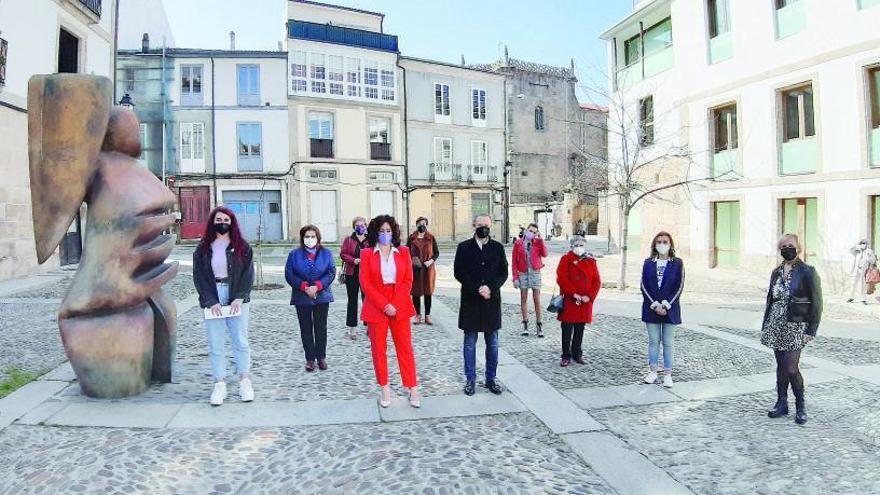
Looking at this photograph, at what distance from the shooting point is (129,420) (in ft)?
14.6

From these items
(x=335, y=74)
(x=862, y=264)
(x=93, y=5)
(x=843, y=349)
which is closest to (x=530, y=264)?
(x=843, y=349)

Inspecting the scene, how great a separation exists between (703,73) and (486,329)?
592 inches

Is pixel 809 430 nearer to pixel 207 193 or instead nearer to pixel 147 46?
pixel 207 193

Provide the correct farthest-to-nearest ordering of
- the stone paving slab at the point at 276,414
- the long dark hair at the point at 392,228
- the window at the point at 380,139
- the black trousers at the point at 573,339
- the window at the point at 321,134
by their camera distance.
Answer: the window at the point at 380,139 → the window at the point at 321,134 → the black trousers at the point at 573,339 → the long dark hair at the point at 392,228 → the stone paving slab at the point at 276,414

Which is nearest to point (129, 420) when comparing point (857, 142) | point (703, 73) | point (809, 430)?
point (809, 430)

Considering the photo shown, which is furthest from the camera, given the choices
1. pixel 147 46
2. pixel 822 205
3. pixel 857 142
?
pixel 147 46

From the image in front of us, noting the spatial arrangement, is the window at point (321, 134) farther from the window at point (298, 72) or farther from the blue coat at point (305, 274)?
the blue coat at point (305, 274)

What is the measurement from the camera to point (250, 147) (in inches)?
1091

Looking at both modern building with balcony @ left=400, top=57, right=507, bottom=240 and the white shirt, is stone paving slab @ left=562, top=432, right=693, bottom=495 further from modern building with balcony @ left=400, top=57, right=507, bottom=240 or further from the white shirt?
modern building with balcony @ left=400, top=57, right=507, bottom=240

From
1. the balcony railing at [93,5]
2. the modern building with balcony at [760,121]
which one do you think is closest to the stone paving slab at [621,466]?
the modern building with balcony at [760,121]

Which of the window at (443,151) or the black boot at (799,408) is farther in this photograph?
the window at (443,151)

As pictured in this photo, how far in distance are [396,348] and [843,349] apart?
646cm

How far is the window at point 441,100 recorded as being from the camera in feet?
104

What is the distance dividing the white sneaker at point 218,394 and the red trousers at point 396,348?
4.58 feet
